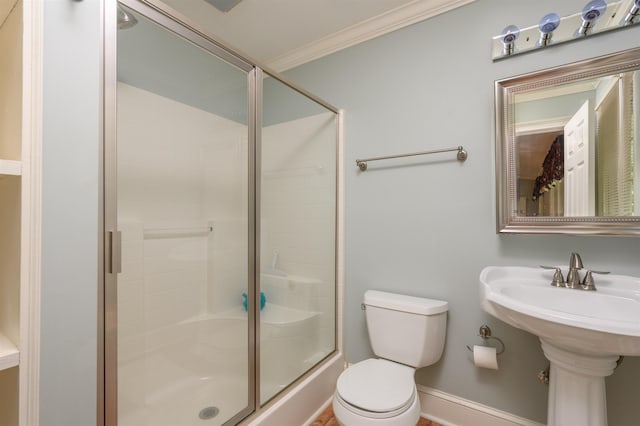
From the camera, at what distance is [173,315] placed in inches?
58.7

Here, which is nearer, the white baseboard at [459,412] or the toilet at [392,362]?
the toilet at [392,362]

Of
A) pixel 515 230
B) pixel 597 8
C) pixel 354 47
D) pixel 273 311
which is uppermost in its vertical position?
pixel 354 47

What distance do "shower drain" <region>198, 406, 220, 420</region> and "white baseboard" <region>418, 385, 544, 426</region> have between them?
1.12 m

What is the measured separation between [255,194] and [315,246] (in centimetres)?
63

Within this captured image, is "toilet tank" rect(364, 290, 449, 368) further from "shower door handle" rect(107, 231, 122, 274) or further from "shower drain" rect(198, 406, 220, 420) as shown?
"shower door handle" rect(107, 231, 122, 274)

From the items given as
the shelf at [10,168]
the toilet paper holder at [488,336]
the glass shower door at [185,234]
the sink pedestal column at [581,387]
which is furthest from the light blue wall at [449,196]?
the shelf at [10,168]

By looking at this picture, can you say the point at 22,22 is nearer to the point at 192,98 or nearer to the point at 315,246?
the point at 192,98

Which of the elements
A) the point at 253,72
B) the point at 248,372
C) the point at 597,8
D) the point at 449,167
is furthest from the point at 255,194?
the point at 597,8

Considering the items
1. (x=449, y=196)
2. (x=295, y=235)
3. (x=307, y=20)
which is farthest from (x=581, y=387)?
(x=307, y=20)

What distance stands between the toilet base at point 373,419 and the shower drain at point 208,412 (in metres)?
0.56

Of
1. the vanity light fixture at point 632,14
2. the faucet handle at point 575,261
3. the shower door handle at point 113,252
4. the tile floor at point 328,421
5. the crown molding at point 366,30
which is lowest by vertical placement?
the tile floor at point 328,421

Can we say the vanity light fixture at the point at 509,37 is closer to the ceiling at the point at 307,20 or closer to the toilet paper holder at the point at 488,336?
the ceiling at the point at 307,20

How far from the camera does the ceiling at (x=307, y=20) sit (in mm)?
1661

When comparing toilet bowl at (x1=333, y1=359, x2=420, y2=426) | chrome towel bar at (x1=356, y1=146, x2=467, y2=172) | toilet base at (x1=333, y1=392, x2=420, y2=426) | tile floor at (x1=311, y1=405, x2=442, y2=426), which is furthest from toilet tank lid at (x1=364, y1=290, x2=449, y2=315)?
chrome towel bar at (x1=356, y1=146, x2=467, y2=172)
